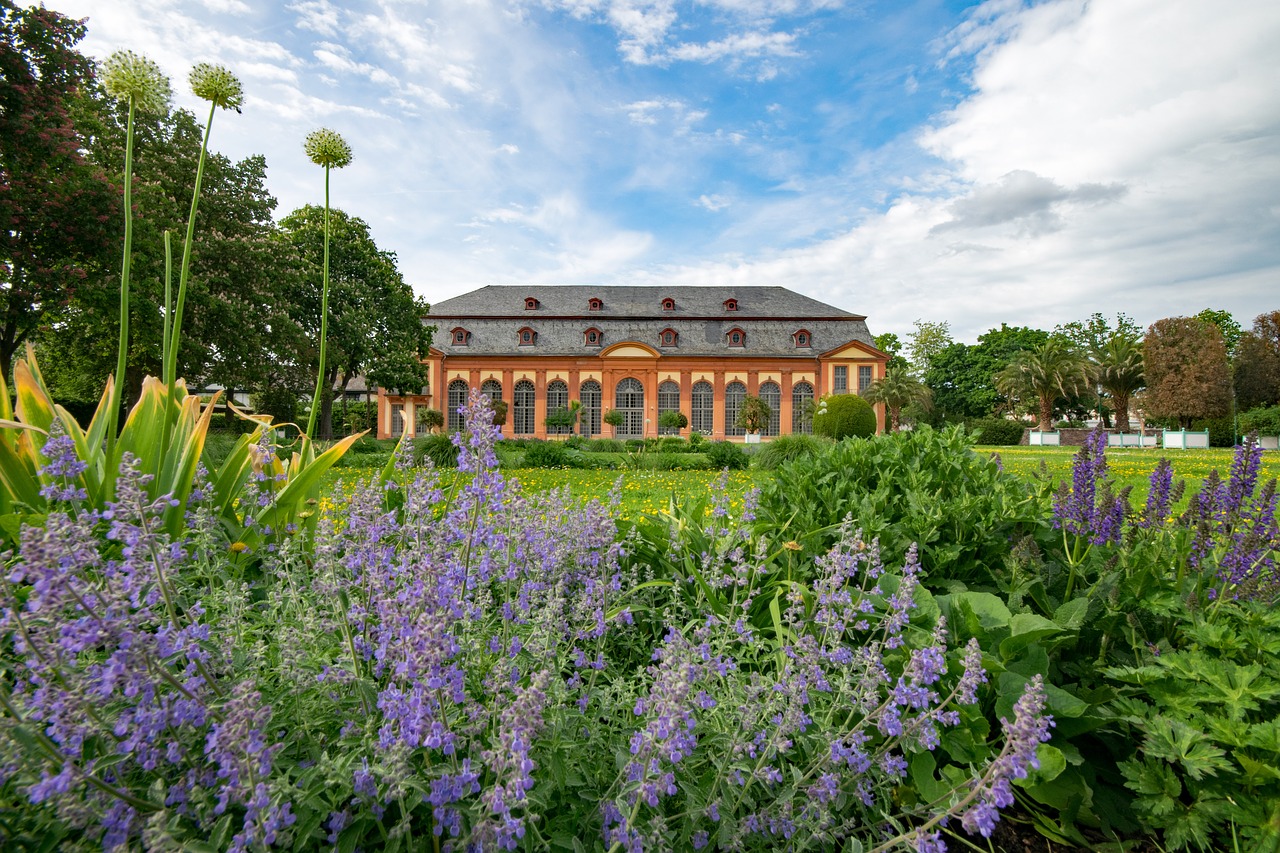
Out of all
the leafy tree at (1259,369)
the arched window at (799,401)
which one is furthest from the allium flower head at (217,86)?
the leafy tree at (1259,369)

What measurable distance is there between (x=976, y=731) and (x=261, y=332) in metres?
25.6

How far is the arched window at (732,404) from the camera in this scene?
4166 centimetres

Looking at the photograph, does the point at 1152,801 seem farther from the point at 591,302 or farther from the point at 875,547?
the point at 591,302

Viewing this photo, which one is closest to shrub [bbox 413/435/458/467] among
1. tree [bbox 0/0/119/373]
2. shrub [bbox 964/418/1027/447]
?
tree [bbox 0/0/119/373]

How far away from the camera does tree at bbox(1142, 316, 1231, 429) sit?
3934 cm

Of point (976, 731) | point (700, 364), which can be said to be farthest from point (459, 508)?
point (700, 364)

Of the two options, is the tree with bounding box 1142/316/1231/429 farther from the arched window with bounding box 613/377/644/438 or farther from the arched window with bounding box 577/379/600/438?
the arched window with bounding box 577/379/600/438

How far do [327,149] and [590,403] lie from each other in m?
37.8

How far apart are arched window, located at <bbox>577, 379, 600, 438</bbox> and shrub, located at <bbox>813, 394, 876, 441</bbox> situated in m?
16.9

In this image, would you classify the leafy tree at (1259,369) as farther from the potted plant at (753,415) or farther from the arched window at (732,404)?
the arched window at (732,404)

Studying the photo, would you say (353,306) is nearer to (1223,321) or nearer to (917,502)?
(917,502)

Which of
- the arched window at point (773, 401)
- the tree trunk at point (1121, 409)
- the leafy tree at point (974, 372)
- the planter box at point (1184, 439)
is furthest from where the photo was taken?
the leafy tree at point (974, 372)

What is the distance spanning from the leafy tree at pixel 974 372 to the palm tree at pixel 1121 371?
7.97 m

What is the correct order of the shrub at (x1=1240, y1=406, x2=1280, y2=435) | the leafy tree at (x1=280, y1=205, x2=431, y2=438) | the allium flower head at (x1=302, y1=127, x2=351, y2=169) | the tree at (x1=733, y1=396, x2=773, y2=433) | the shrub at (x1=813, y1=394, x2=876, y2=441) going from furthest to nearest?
the tree at (x1=733, y1=396, x2=773, y2=433), the shrub at (x1=1240, y1=406, x2=1280, y2=435), the shrub at (x1=813, y1=394, x2=876, y2=441), the leafy tree at (x1=280, y1=205, x2=431, y2=438), the allium flower head at (x1=302, y1=127, x2=351, y2=169)
